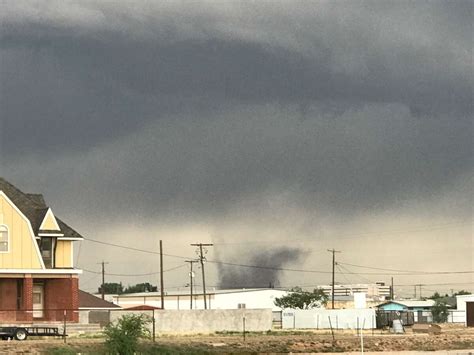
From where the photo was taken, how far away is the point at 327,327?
10444 centimetres

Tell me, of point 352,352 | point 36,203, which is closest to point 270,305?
point 36,203

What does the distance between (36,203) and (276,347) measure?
1118 inches

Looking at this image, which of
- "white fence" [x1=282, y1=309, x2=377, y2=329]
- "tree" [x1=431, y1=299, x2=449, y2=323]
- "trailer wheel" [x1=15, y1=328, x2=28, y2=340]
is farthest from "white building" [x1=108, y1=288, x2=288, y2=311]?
"trailer wheel" [x1=15, y1=328, x2=28, y2=340]

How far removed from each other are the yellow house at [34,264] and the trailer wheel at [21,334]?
10608 millimetres

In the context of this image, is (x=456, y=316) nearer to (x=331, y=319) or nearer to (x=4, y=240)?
(x=331, y=319)

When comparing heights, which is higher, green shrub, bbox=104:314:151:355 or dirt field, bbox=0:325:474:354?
green shrub, bbox=104:314:151:355

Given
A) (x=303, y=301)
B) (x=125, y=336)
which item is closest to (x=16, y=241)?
(x=125, y=336)

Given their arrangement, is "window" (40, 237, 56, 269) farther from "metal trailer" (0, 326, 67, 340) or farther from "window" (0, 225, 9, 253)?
"metal trailer" (0, 326, 67, 340)

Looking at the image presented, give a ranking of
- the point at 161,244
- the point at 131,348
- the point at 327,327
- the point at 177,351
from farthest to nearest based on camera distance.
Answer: the point at 161,244 < the point at 327,327 < the point at 177,351 < the point at 131,348

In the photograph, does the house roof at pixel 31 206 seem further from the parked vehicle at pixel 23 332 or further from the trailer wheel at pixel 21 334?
the trailer wheel at pixel 21 334

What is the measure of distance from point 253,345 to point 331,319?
40.2m

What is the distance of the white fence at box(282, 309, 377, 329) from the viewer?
103m

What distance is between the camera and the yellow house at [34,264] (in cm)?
7681

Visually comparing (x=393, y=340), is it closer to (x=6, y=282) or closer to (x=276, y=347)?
(x=276, y=347)
